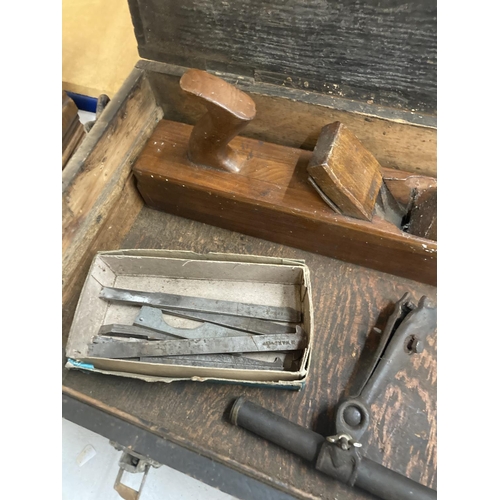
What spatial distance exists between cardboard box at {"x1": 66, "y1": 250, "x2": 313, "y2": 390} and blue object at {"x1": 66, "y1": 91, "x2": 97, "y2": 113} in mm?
1117

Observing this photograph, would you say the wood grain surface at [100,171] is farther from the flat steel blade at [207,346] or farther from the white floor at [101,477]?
the white floor at [101,477]

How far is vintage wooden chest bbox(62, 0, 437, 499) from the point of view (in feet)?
3.12

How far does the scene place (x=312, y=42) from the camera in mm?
993

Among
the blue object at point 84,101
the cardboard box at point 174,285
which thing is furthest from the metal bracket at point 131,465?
the blue object at point 84,101

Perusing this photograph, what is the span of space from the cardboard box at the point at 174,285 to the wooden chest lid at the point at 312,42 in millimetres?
477

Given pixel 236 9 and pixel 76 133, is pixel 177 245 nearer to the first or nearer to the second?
pixel 236 9

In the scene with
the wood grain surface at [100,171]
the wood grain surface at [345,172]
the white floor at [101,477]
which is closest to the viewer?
the wood grain surface at [345,172]

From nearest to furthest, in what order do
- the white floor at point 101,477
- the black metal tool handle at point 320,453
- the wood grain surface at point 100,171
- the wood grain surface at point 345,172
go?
the black metal tool handle at point 320,453
the wood grain surface at point 345,172
the wood grain surface at point 100,171
the white floor at point 101,477

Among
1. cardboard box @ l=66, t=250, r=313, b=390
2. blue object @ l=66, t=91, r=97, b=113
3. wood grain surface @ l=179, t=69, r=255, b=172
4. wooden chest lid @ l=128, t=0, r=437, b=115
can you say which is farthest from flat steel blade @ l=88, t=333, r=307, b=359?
blue object @ l=66, t=91, r=97, b=113

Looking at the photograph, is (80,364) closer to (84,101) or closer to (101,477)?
(101,477)

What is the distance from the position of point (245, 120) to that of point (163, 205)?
0.49m

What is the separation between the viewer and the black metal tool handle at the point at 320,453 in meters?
0.87

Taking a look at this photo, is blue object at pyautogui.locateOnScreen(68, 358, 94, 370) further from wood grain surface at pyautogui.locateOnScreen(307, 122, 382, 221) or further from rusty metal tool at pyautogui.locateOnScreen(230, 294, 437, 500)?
wood grain surface at pyautogui.locateOnScreen(307, 122, 382, 221)

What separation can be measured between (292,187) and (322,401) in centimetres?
55
